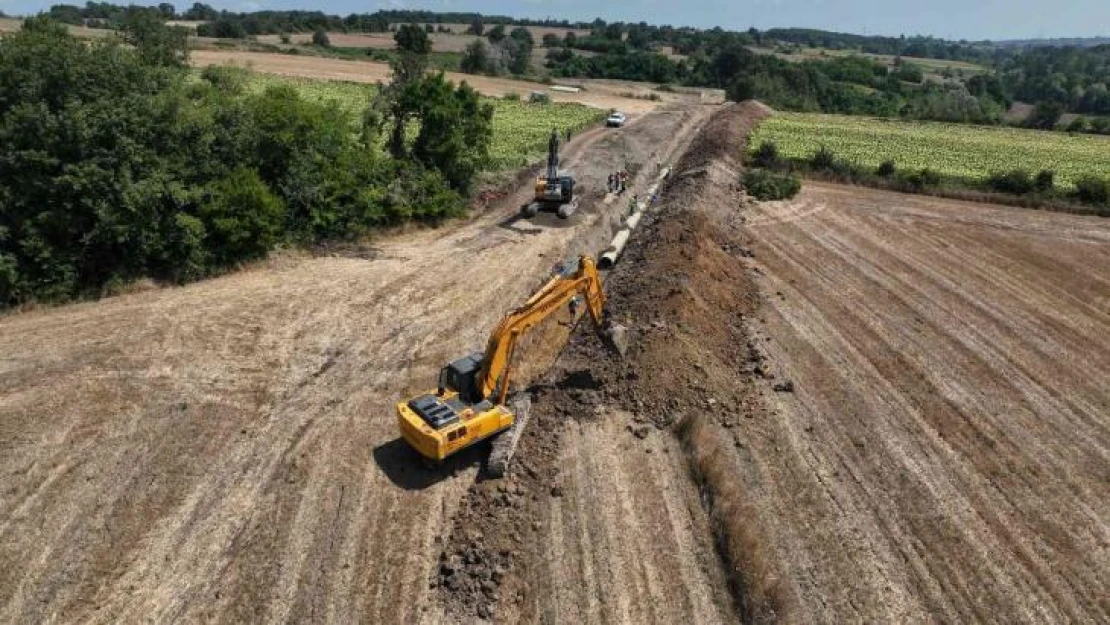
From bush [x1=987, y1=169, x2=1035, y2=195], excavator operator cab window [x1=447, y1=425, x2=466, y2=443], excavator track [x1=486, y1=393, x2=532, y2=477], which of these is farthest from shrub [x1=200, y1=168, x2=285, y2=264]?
bush [x1=987, y1=169, x2=1035, y2=195]

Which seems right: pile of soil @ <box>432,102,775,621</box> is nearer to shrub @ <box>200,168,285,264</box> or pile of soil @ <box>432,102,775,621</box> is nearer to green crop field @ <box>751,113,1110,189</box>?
shrub @ <box>200,168,285,264</box>

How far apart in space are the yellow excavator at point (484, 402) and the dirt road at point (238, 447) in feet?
3.28

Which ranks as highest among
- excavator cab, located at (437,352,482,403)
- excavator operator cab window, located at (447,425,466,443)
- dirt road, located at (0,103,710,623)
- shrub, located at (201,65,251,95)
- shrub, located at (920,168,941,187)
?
shrub, located at (201,65,251,95)

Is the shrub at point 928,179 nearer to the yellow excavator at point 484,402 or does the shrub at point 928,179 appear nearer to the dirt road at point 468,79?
the yellow excavator at point 484,402

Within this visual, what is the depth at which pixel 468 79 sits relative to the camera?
8844 cm

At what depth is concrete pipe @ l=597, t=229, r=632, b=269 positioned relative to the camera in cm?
2716

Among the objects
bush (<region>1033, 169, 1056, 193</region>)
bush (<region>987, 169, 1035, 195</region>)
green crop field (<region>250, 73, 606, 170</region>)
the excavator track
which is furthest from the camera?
green crop field (<region>250, 73, 606, 170</region>)

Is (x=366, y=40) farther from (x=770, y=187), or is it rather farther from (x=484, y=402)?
(x=484, y=402)

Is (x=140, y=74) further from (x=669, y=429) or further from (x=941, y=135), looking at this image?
(x=941, y=135)

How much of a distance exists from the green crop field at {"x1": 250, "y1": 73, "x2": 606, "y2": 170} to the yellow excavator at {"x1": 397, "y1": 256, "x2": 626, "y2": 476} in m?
24.7

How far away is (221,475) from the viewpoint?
15.5 m

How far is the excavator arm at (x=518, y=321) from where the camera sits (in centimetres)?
1543

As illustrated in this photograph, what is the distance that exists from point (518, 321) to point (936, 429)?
10794 millimetres

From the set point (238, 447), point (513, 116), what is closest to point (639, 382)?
point (238, 447)
